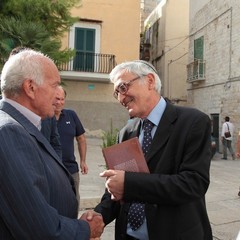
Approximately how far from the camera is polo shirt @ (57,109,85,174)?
461 cm

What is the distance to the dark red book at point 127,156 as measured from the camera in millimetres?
2090

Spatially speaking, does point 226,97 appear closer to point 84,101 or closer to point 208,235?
point 84,101

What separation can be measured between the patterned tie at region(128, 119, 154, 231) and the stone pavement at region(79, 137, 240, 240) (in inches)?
105

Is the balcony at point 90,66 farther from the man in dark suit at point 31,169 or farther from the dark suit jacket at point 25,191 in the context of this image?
the dark suit jacket at point 25,191

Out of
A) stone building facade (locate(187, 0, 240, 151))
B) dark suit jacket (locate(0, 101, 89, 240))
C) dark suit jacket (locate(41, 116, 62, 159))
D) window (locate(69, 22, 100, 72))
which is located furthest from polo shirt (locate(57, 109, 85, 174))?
window (locate(69, 22, 100, 72))

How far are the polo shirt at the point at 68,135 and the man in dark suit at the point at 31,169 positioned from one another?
2684 millimetres

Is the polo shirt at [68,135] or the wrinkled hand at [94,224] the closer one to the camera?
the wrinkled hand at [94,224]

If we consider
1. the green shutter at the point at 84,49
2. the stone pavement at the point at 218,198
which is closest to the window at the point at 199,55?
the green shutter at the point at 84,49

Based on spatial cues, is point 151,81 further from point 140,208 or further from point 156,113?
point 140,208

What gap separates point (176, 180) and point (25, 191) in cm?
85

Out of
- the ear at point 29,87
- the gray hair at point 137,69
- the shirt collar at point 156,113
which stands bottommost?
the shirt collar at point 156,113

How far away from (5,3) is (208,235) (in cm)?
860

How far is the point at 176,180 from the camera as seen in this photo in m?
2.01

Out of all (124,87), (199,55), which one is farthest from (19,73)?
(199,55)
